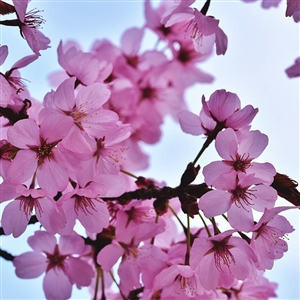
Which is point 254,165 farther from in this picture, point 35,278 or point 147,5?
point 147,5

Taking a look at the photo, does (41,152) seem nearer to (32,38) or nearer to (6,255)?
(32,38)

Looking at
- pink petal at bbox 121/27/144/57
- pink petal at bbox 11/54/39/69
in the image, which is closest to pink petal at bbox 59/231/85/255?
pink petal at bbox 11/54/39/69

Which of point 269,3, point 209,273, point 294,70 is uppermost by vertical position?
point 269,3

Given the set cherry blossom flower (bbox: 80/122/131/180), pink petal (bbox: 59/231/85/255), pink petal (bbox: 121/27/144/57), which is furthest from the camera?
pink petal (bbox: 121/27/144/57)

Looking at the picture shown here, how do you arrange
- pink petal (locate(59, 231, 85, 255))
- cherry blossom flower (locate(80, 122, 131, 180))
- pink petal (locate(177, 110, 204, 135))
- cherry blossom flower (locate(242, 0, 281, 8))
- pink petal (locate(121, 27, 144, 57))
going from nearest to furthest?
cherry blossom flower (locate(80, 122, 131, 180)) → pink petal (locate(177, 110, 204, 135)) → pink petal (locate(59, 231, 85, 255)) → cherry blossom flower (locate(242, 0, 281, 8)) → pink petal (locate(121, 27, 144, 57))

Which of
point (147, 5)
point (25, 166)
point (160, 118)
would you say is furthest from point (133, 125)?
point (25, 166)

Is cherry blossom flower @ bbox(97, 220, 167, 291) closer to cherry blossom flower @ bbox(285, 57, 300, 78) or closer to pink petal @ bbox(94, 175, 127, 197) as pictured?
pink petal @ bbox(94, 175, 127, 197)

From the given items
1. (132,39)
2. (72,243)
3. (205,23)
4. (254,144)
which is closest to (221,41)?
(205,23)
